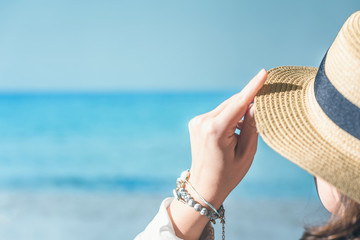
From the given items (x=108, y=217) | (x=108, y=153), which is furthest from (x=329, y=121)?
(x=108, y=153)

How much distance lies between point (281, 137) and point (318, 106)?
0.10 metres

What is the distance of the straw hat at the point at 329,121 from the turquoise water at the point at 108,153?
16.5 ft

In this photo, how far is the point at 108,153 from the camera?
10289 millimetres

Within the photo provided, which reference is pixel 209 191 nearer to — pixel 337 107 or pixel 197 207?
pixel 197 207

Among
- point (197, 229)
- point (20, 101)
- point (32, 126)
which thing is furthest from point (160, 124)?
point (197, 229)

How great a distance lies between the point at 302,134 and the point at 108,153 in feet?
32.2

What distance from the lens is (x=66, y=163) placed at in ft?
29.3

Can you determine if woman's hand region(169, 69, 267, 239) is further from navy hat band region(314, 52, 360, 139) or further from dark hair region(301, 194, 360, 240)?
dark hair region(301, 194, 360, 240)

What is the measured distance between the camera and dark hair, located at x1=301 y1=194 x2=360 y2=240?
0.64 m

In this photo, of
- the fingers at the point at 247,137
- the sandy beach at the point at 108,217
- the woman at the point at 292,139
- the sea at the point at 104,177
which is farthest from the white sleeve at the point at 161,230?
the sea at the point at 104,177

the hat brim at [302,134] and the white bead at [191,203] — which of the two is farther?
the white bead at [191,203]

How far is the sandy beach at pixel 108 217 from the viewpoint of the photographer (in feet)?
12.4

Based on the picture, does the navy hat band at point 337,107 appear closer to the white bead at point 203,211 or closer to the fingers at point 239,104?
the fingers at point 239,104

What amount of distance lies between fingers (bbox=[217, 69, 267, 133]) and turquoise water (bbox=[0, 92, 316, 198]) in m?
5.04
